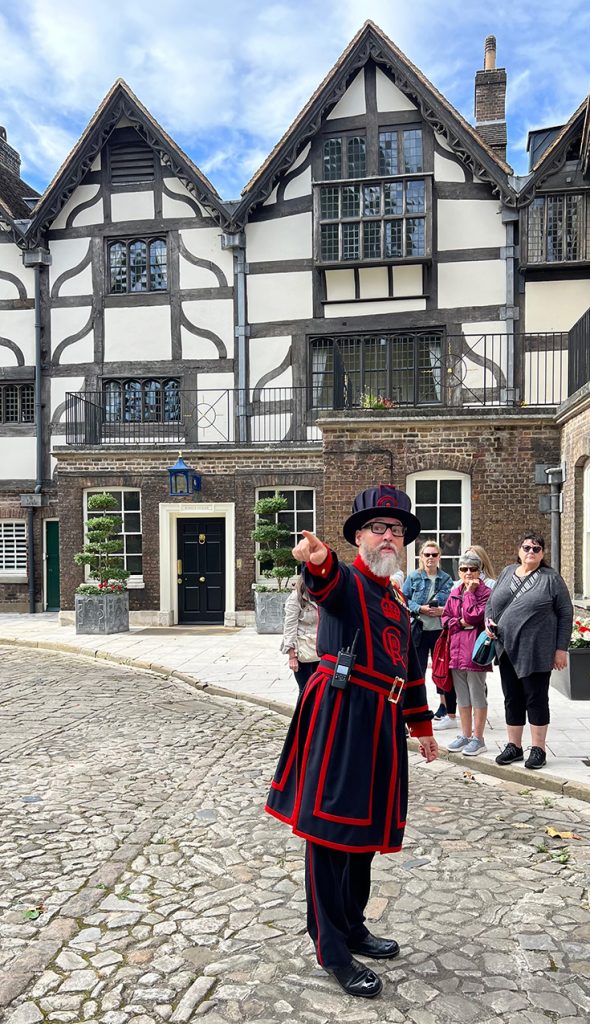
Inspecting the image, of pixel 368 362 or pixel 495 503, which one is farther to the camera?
pixel 368 362

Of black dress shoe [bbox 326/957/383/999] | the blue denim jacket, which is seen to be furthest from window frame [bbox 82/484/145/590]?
black dress shoe [bbox 326/957/383/999]

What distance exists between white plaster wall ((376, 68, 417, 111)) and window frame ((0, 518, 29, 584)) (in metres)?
12.6

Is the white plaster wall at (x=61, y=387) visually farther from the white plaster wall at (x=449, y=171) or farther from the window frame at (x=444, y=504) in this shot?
the white plaster wall at (x=449, y=171)

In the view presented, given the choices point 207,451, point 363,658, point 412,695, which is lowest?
point 412,695

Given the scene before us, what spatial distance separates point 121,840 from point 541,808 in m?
2.87

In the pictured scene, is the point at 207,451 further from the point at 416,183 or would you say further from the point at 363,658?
the point at 363,658

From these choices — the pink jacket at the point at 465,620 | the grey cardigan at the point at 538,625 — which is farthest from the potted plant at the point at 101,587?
the grey cardigan at the point at 538,625

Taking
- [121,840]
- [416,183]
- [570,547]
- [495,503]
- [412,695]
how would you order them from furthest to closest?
[416,183]
[495,503]
[570,547]
[121,840]
[412,695]

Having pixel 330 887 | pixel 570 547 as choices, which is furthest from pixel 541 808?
pixel 570 547

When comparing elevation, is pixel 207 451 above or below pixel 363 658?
above

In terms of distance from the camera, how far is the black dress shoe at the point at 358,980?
9.55 feet

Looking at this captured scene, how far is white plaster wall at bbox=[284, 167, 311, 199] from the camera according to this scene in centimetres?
1596

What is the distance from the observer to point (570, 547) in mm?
11273

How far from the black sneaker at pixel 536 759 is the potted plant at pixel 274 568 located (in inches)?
334
